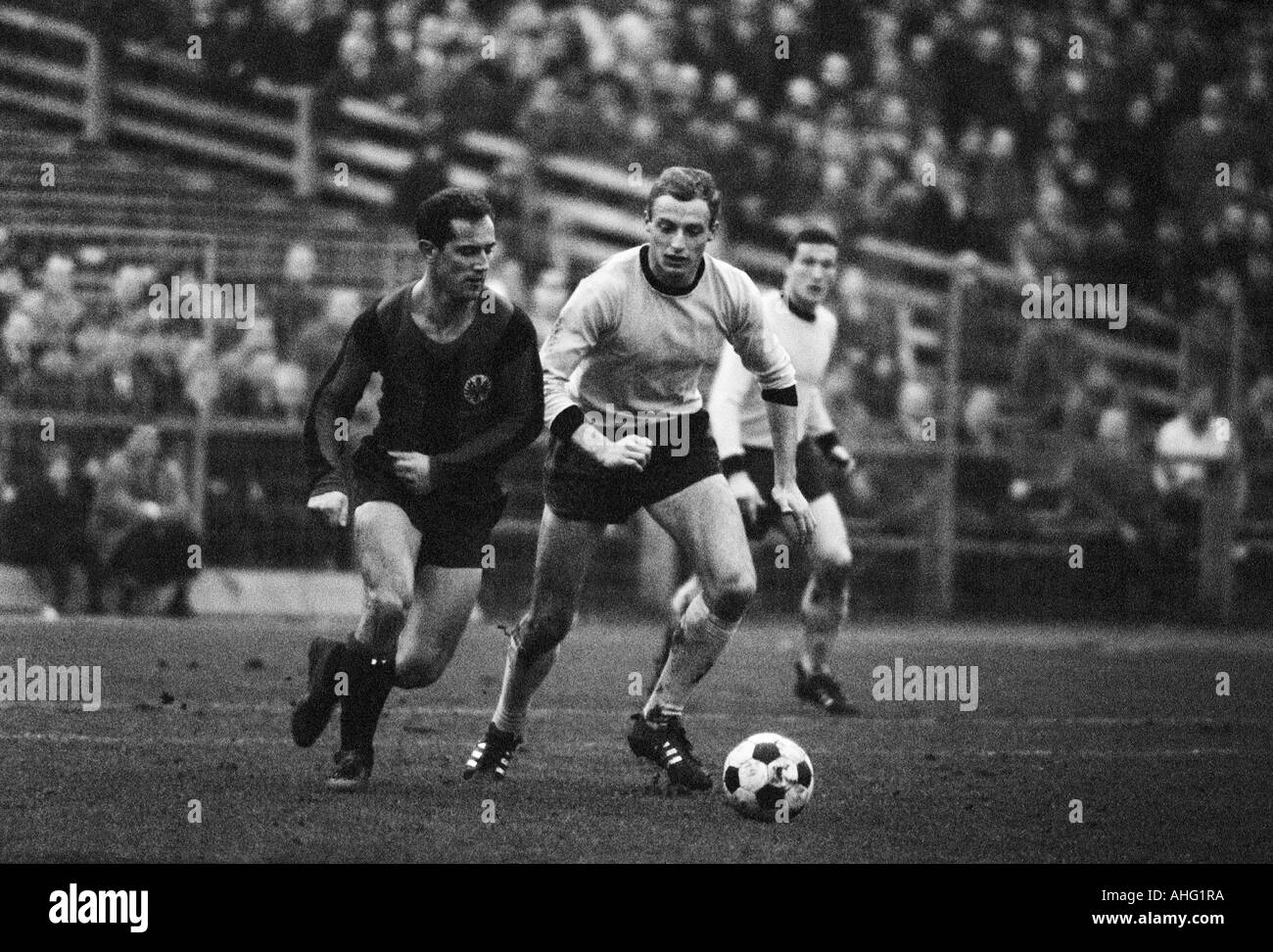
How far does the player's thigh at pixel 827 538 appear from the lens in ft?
38.9

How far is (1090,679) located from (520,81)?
7.02 m

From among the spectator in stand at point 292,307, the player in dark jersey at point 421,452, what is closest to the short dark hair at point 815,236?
the player in dark jersey at point 421,452

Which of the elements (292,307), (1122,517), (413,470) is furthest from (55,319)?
(413,470)

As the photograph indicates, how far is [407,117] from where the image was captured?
18891mm

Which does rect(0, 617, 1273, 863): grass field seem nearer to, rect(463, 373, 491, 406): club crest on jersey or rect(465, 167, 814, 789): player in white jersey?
rect(465, 167, 814, 789): player in white jersey

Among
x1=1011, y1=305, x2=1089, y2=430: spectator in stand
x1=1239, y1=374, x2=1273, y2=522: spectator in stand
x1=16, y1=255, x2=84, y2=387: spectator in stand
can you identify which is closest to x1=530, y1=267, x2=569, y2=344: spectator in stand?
x1=16, y1=255, x2=84, y2=387: spectator in stand

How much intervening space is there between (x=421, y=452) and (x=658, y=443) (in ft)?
2.81

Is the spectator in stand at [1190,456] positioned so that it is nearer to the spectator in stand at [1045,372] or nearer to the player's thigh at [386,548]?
the spectator in stand at [1045,372]

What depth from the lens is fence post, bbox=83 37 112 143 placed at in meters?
19.9

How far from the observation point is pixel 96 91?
20047 mm

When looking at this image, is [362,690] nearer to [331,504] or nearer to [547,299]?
[331,504]

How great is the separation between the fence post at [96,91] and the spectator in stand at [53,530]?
15.7ft
